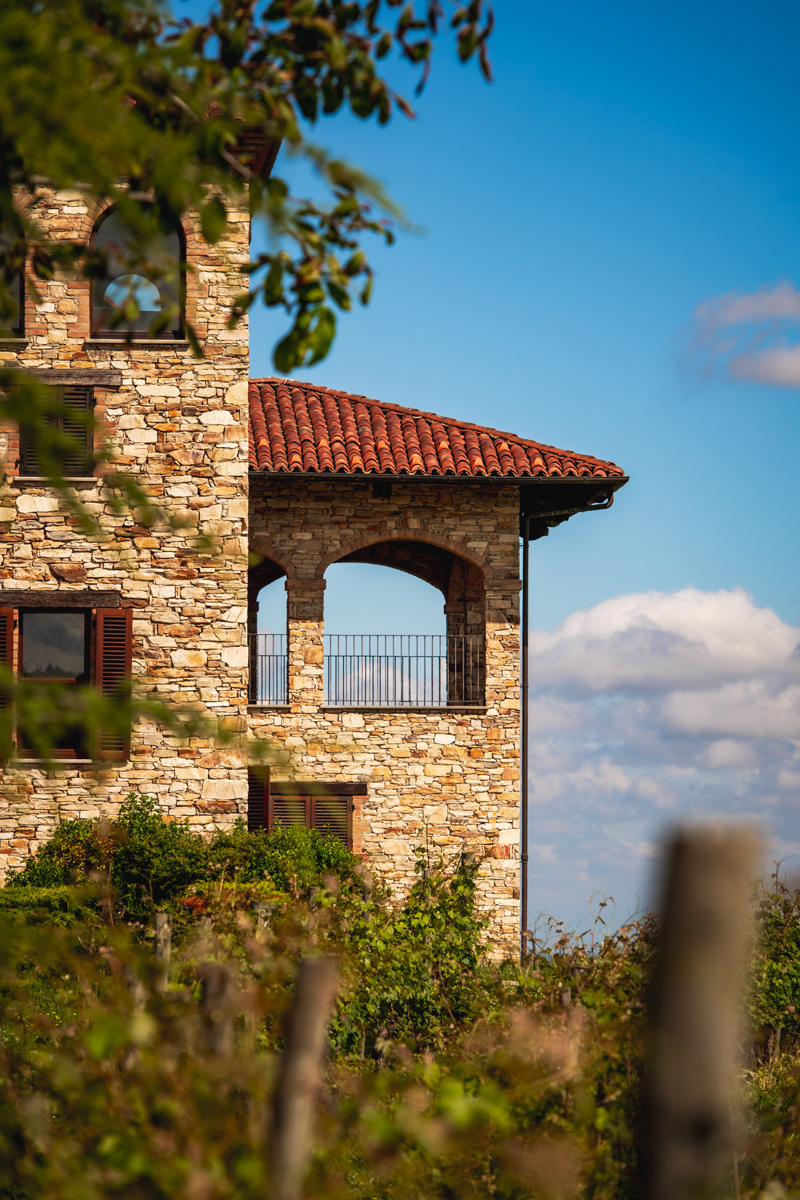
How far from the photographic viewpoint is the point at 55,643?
549 inches

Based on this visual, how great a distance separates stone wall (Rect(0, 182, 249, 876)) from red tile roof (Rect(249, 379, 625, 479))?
1953 millimetres

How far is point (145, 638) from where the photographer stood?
13.5 m

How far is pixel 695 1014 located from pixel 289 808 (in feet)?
46.8

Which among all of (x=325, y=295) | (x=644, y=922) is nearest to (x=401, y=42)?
(x=325, y=295)

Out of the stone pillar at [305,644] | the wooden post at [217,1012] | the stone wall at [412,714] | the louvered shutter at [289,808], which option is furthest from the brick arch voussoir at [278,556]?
the wooden post at [217,1012]

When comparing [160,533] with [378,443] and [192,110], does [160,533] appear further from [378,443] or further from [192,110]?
[192,110]

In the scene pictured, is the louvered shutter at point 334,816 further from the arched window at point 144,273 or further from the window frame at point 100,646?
the arched window at point 144,273

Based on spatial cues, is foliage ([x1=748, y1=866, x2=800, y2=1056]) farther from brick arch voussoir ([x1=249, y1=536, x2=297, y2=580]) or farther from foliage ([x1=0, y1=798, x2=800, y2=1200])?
brick arch voussoir ([x1=249, y1=536, x2=297, y2=580])

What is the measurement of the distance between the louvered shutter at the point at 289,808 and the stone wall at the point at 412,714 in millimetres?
425

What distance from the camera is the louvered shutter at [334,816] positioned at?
15470mm

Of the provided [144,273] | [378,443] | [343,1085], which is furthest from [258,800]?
[144,273]

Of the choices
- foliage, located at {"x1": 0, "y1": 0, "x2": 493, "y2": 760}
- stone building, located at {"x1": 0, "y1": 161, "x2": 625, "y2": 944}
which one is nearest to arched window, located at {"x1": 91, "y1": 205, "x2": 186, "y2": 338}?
foliage, located at {"x1": 0, "y1": 0, "x2": 493, "y2": 760}

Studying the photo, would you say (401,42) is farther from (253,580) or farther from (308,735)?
(253,580)

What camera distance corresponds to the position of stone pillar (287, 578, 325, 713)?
1569cm
